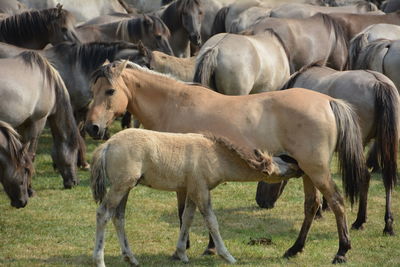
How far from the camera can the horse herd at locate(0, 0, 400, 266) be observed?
672cm

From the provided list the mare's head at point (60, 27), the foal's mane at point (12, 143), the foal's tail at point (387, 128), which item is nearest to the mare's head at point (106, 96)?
the foal's mane at point (12, 143)

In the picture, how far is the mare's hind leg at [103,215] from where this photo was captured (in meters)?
6.57

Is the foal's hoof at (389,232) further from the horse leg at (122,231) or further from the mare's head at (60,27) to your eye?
→ the mare's head at (60,27)

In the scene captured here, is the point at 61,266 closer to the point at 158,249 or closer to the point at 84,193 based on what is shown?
the point at 158,249

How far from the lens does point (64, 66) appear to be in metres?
12.0

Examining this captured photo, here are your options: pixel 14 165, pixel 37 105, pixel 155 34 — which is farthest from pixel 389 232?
pixel 155 34

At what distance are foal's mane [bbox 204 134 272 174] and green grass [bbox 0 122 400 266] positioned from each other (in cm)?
91

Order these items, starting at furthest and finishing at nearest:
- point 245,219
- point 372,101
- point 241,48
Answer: point 241,48 → point 245,219 → point 372,101

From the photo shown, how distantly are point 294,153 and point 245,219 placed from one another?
2280mm

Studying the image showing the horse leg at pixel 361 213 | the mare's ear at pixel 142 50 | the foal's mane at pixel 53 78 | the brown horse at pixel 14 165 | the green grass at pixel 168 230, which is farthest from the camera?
the mare's ear at pixel 142 50

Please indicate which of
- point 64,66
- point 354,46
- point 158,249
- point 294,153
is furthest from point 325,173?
point 64,66

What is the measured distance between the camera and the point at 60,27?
13.6m

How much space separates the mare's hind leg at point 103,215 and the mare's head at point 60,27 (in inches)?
292

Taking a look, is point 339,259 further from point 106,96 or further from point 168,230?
point 106,96
